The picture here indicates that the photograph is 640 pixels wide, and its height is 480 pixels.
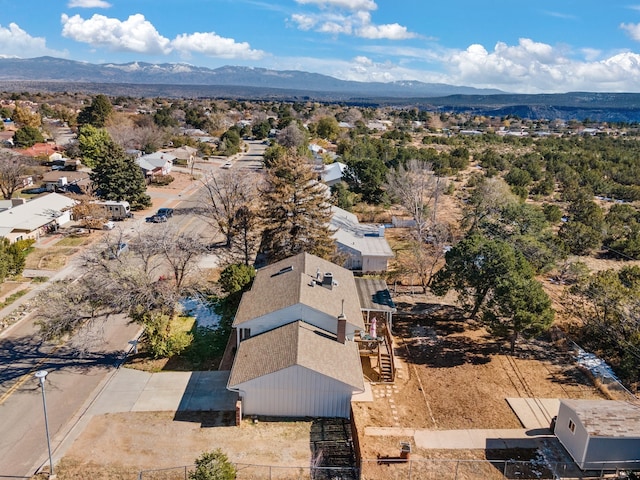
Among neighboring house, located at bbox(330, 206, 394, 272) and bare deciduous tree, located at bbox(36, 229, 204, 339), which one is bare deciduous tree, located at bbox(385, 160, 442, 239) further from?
bare deciduous tree, located at bbox(36, 229, 204, 339)

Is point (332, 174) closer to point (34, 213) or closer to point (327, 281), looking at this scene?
point (34, 213)

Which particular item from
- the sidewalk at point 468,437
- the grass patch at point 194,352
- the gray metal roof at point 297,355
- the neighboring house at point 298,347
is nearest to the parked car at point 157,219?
the grass patch at point 194,352

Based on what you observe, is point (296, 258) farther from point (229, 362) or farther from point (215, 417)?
point (215, 417)

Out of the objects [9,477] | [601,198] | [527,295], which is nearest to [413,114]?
[601,198]

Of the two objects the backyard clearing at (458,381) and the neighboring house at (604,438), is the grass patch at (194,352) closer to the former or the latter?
the backyard clearing at (458,381)

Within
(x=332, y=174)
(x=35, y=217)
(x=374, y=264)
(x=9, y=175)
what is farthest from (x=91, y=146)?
(x=374, y=264)

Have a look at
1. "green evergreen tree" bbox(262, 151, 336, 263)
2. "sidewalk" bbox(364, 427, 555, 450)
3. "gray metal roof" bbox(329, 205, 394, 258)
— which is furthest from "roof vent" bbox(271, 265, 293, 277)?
"sidewalk" bbox(364, 427, 555, 450)
